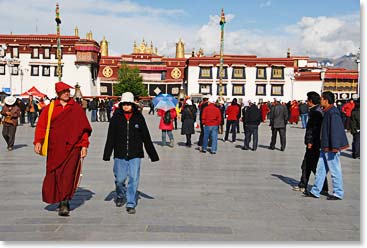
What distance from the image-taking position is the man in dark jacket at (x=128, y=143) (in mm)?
6785

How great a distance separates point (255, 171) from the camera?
10.8m

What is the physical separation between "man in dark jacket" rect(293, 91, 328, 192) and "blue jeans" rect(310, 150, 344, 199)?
0.41 metres

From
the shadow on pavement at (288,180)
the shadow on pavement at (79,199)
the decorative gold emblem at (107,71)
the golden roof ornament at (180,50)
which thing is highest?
the golden roof ornament at (180,50)

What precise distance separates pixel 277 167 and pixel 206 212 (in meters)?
5.15

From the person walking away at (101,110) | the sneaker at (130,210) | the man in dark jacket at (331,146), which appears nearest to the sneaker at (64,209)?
the sneaker at (130,210)

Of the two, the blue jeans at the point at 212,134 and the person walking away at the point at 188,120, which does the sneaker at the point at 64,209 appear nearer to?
the blue jeans at the point at 212,134

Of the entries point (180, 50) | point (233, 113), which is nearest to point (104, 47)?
point (180, 50)

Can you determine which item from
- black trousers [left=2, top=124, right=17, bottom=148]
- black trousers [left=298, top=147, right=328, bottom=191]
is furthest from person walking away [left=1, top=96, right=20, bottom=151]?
black trousers [left=298, top=147, right=328, bottom=191]

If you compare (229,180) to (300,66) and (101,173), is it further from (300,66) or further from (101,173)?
(300,66)

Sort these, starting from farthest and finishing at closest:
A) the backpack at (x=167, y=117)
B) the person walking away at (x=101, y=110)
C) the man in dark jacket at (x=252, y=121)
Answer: the person walking away at (x=101, y=110) → the backpack at (x=167, y=117) → the man in dark jacket at (x=252, y=121)

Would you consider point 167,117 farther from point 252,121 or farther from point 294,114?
point 294,114

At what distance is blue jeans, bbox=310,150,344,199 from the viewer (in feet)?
25.4

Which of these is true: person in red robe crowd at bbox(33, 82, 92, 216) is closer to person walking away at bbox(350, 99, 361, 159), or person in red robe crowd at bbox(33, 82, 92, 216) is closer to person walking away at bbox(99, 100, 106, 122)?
person walking away at bbox(350, 99, 361, 159)

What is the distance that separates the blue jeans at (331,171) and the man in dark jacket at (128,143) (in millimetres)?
2677
